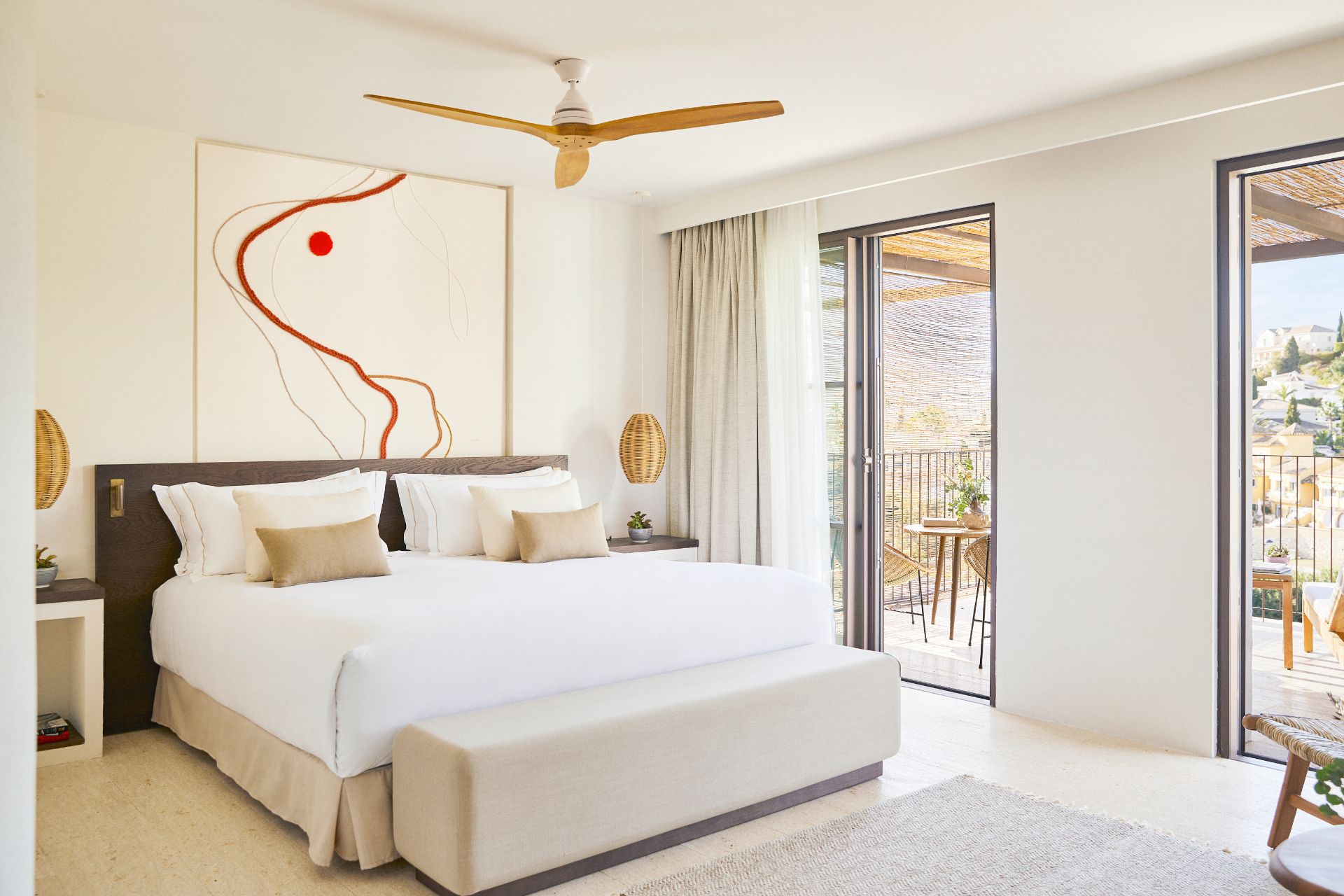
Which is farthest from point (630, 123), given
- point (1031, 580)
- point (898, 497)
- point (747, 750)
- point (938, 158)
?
point (898, 497)

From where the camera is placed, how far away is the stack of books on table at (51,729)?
3.66m

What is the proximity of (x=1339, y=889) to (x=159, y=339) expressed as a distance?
14.0 ft

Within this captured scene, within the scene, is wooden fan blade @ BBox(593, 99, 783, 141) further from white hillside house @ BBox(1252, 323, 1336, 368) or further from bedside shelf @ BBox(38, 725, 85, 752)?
bedside shelf @ BBox(38, 725, 85, 752)

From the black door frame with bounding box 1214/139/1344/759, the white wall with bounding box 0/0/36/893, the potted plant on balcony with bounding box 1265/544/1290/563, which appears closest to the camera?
the white wall with bounding box 0/0/36/893

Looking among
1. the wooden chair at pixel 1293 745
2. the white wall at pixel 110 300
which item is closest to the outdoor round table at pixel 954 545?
the wooden chair at pixel 1293 745

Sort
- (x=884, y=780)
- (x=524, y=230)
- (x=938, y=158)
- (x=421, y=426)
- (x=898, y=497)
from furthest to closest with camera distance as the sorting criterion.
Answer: (x=898, y=497)
(x=524, y=230)
(x=421, y=426)
(x=938, y=158)
(x=884, y=780)

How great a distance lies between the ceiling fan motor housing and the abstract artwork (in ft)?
5.59

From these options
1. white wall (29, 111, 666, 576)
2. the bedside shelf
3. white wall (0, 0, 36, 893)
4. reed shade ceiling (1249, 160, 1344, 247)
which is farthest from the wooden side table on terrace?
the bedside shelf

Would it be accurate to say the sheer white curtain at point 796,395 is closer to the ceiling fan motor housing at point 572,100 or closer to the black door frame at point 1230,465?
the black door frame at point 1230,465

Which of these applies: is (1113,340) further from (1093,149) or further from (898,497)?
(898,497)

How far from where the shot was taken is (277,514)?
12.6 feet

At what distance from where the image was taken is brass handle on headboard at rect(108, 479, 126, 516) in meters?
3.96

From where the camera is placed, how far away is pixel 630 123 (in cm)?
320

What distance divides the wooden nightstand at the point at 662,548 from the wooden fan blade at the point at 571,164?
198cm
